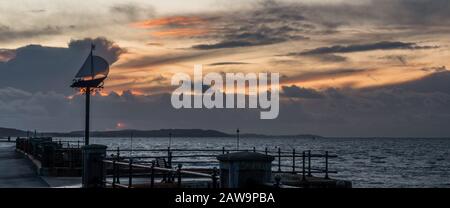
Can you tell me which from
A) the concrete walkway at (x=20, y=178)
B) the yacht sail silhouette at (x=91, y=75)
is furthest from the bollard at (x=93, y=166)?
the yacht sail silhouette at (x=91, y=75)

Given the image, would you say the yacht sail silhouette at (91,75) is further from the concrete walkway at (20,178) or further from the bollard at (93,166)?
the bollard at (93,166)

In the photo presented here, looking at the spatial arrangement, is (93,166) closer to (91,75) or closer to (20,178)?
(20,178)

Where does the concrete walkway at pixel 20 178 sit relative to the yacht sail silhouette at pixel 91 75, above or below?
below

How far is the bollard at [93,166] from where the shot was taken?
62.9 feet

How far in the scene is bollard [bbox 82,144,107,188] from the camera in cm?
1917

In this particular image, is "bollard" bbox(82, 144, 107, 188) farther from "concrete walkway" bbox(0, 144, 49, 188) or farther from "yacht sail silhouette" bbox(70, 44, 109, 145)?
"yacht sail silhouette" bbox(70, 44, 109, 145)

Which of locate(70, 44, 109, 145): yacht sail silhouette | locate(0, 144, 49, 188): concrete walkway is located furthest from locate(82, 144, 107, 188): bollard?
locate(70, 44, 109, 145): yacht sail silhouette

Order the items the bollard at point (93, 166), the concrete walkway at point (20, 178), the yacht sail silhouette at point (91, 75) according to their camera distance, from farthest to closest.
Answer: the yacht sail silhouette at point (91, 75) < the concrete walkway at point (20, 178) < the bollard at point (93, 166)
